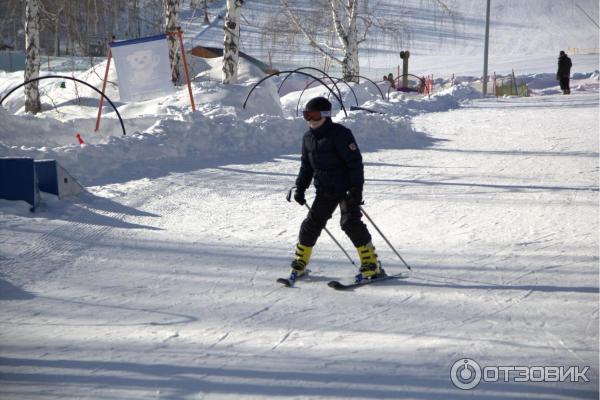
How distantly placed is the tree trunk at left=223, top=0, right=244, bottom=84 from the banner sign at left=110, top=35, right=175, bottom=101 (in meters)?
3.43

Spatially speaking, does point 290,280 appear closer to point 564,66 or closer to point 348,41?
point 348,41

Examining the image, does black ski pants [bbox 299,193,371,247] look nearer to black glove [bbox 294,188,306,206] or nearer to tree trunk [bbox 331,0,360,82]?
black glove [bbox 294,188,306,206]

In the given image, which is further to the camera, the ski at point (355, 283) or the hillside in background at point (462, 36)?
the hillside in background at point (462, 36)

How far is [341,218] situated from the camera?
5539 millimetres

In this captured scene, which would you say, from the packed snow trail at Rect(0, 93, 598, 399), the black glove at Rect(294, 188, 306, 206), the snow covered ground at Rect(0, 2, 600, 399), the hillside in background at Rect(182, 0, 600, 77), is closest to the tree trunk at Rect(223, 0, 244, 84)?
the snow covered ground at Rect(0, 2, 600, 399)

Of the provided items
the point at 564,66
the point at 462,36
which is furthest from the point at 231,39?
the point at 462,36

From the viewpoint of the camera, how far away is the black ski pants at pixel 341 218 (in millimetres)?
5504

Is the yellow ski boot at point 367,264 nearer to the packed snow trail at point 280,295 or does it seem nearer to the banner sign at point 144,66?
the packed snow trail at point 280,295

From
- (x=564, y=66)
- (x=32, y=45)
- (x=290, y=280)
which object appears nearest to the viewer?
(x=290, y=280)

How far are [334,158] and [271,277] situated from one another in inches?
41.0

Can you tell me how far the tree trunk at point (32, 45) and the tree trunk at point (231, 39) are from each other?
3.99 m

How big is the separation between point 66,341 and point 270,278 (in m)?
1.75

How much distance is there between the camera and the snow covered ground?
12.8 feet

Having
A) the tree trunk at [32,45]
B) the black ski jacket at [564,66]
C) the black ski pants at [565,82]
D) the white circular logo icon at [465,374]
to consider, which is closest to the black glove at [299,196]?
the white circular logo icon at [465,374]
